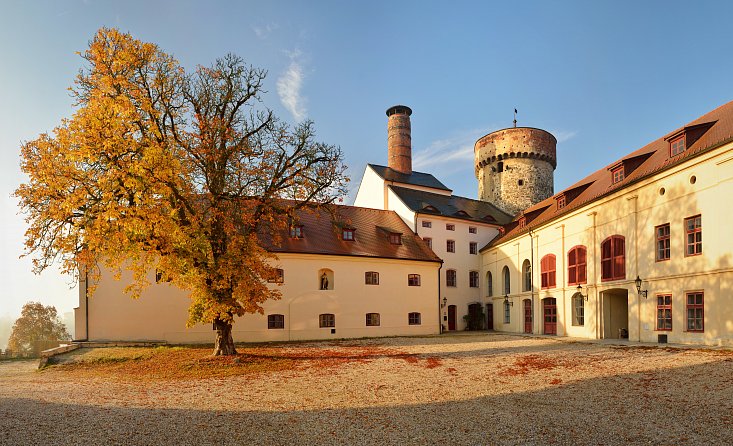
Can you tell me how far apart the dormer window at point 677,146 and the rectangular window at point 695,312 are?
20.6 ft

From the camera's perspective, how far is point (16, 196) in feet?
53.1

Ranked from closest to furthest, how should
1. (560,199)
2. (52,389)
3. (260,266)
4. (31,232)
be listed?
(52,389) → (31,232) → (260,266) → (560,199)

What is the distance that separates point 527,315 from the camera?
107 feet

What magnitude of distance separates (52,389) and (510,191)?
40.1 meters

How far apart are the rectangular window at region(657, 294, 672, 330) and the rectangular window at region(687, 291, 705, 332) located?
2.98 ft

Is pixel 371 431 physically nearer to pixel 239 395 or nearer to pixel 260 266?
pixel 239 395

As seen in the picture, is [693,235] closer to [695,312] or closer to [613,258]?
[695,312]

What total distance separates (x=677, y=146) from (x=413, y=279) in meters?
17.2

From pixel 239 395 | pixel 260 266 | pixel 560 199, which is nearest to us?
pixel 239 395

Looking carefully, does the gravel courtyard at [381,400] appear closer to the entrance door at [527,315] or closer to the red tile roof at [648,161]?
the red tile roof at [648,161]

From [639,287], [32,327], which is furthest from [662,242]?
[32,327]

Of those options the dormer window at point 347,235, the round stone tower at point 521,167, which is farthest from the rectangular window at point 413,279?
the round stone tower at point 521,167

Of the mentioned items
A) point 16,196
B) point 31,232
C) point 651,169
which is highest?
point 651,169

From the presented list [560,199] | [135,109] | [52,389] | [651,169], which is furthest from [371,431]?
[560,199]
